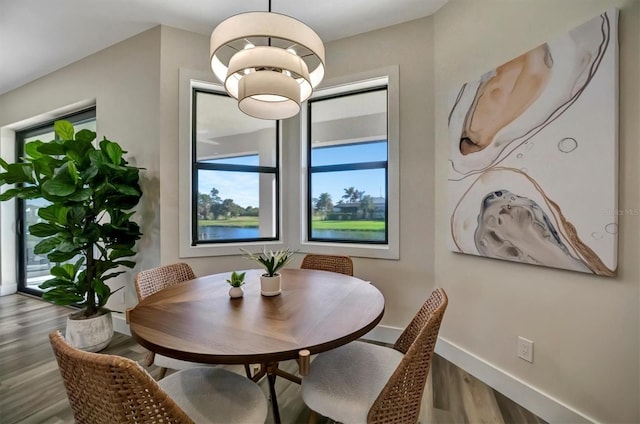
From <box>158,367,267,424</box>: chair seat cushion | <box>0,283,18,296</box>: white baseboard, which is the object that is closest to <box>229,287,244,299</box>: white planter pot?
<box>158,367,267,424</box>: chair seat cushion

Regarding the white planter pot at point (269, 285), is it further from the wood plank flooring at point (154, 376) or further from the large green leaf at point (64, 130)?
the large green leaf at point (64, 130)

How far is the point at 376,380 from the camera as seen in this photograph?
1179mm

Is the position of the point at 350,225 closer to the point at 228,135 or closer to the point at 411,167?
the point at 411,167

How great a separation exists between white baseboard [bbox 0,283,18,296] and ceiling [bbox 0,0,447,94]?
3.14 metres

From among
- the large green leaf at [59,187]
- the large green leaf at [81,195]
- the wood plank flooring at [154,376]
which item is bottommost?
the wood plank flooring at [154,376]

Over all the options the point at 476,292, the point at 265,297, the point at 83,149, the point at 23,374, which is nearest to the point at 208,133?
the point at 83,149

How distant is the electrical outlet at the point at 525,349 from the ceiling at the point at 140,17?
2609mm

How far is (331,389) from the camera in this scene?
1.14m

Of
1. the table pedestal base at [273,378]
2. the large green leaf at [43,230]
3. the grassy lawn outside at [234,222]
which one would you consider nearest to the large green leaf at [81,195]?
the large green leaf at [43,230]

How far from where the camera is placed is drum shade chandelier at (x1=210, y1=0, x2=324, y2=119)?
125 centimetres

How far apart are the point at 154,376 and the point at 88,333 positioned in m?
0.90

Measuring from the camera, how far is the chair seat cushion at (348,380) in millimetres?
1061

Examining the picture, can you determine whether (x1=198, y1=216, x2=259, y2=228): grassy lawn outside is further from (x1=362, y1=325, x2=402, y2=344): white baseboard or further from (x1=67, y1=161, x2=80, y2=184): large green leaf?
(x1=362, y1=325, x2=402, y2=344): white baseboard

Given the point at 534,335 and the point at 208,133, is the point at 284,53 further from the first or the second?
the point at 534,335
